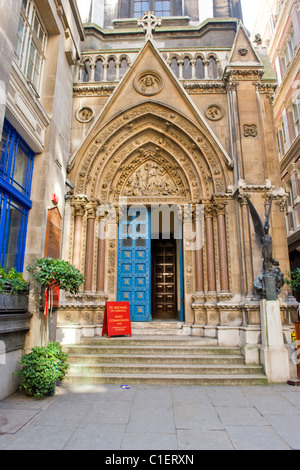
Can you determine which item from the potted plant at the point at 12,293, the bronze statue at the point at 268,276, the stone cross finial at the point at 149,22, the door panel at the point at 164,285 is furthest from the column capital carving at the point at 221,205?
the stone cross finial at the point at 149,22

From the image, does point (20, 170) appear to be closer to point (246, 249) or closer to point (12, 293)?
point (12, 293)

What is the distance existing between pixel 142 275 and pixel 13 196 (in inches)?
181

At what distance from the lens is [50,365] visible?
5.34 meters

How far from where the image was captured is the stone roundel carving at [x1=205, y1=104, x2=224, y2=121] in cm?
962

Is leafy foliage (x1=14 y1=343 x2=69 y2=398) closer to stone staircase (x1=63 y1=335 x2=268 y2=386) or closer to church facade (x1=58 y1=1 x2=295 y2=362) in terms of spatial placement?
stone staircase (x1=63 y1=335 x2=268 y2=386)

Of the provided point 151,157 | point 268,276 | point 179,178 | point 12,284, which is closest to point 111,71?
point 151,157

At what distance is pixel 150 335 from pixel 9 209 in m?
4.92

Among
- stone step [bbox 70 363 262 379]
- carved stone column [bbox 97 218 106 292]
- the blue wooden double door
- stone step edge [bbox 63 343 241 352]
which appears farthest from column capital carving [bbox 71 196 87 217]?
stone step [bbox 70 363 262 379]

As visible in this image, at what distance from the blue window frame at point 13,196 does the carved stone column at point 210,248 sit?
491 centimetres

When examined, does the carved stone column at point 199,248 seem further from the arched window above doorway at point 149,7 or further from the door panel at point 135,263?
the arched window above doorway at point 149,7

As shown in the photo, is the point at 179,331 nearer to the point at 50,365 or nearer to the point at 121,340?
the point at 121,340

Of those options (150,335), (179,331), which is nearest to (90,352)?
(150,335)

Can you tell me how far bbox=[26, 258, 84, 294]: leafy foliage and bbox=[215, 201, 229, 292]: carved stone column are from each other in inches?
157

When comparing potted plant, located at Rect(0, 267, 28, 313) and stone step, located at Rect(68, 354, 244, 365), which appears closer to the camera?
potted plant, located at Rect(0, 267, 28, 313)
